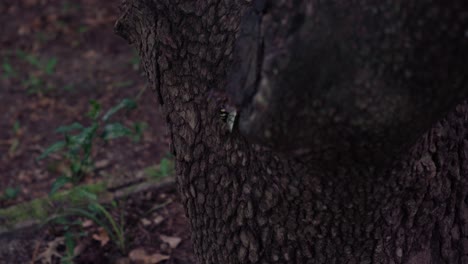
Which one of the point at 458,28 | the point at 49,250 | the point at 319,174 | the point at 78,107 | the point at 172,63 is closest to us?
the point at 458,28

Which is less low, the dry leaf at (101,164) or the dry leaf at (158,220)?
the dry leaf at (101,164)

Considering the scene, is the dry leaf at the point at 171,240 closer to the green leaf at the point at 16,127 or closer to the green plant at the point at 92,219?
the green plant at the point at 92,219

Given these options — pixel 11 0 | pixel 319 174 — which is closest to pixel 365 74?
pixel 319 174

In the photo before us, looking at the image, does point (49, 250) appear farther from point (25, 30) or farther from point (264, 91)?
point (25, 30)

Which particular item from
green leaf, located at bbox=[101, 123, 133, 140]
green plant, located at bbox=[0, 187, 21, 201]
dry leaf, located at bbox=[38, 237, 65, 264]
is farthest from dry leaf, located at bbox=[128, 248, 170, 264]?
green plant, located at bbox=[0, 187, 21, 201]

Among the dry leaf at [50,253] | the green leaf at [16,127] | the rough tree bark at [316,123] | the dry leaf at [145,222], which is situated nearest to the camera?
the rough tree bark at [316,123]

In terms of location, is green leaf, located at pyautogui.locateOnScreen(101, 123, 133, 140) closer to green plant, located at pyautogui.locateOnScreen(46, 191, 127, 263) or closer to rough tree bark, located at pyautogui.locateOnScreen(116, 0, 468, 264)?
green plant, located at pyautogui.locateOnScreen(46, 191, 127, 263)

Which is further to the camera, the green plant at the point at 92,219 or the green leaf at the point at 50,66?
the green leaf at the point at 50,66

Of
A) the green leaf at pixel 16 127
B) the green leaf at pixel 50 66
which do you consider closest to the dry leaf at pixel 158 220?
the green leaf at pixel 16 127
